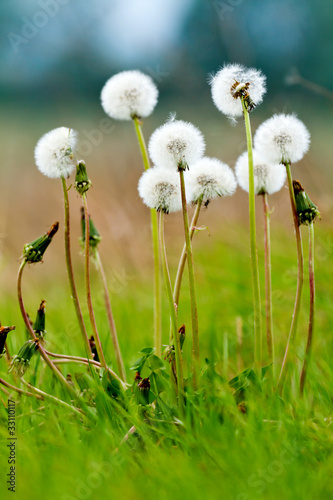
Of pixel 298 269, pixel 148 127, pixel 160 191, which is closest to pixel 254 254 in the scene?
pixel 298 269

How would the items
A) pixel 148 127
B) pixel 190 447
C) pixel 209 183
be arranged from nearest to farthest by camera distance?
pixel 190 447 < pixel 209 183 < pixel 148 127

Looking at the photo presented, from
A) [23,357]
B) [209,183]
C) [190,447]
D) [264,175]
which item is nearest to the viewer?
[190,447]

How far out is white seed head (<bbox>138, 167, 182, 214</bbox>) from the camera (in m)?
1.31

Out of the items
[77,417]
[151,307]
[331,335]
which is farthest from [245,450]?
[151,307]

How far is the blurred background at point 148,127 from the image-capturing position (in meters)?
3.08

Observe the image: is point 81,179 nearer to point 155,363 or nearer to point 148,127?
point 155,363

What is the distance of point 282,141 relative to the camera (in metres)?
1.33

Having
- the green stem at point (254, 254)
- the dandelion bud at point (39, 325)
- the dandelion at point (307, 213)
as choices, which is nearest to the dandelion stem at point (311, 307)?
the dandelion at point (307, 213)

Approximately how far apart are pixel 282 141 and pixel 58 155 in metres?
0.52

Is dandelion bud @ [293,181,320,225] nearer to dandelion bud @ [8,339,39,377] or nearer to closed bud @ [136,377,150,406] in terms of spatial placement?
closed bud @ [136,377,150,406]

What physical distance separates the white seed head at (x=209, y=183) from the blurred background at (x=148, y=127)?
1.73ft

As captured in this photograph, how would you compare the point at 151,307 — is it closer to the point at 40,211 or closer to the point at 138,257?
the point at 138,257

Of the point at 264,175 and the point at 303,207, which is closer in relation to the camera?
the point at 303,207

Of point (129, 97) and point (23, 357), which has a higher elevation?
point (129, 97)
